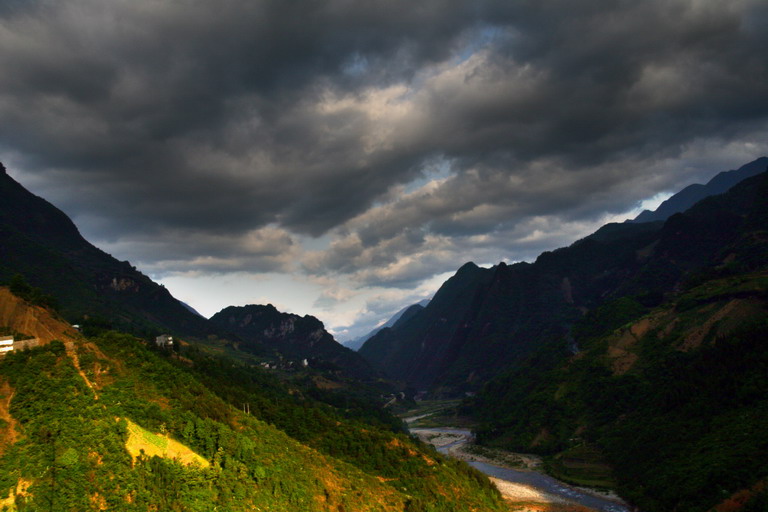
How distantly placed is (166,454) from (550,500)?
373 feet

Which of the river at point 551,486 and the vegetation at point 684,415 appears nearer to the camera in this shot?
the vegetation at point 684,415

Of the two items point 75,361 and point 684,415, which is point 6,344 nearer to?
point 75,361

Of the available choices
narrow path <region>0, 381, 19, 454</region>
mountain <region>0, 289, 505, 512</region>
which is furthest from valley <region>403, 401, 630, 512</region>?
narrow path <region>0, 381, 19, 454</region>

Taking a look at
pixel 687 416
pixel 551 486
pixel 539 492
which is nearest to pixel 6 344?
pixel 539 492

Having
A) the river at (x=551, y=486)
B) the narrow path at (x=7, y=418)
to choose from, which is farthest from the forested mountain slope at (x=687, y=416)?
the narrow path at (x=7, y=418)

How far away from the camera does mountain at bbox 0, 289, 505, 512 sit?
170 feet

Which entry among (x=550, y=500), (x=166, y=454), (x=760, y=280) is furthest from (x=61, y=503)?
(x=760, y=280)

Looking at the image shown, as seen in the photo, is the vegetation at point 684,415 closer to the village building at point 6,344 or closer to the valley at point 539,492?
the valley at point 539,492

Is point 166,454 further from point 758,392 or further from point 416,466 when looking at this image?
point 758,392

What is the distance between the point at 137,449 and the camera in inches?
2272

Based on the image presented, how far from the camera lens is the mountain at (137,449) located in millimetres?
51719

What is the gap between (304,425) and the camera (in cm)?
11256

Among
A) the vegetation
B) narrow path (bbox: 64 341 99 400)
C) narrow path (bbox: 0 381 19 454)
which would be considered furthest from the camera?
the vegetation

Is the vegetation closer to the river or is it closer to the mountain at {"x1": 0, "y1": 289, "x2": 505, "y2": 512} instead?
the river
